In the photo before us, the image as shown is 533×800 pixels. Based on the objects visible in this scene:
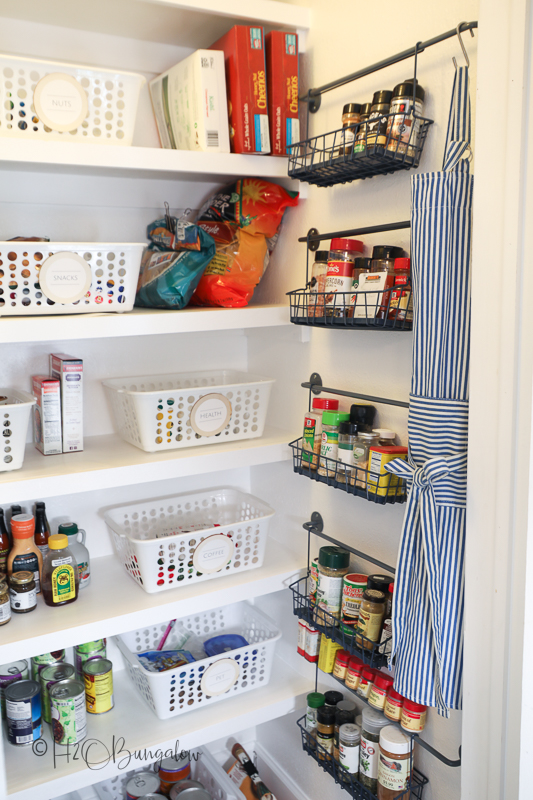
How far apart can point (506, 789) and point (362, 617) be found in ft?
1.26

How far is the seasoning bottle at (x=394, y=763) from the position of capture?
4.10ft

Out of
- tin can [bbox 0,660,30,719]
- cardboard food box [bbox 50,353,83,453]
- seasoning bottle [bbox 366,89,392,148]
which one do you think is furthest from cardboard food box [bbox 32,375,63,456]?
seasoning bottle [bbox 366,89,392,148]

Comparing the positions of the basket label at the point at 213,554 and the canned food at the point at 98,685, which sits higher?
the basket label at the point at 213,554

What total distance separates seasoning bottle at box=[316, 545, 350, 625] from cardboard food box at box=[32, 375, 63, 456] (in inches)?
27.4

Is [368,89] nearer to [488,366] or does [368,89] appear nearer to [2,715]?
[488,366]

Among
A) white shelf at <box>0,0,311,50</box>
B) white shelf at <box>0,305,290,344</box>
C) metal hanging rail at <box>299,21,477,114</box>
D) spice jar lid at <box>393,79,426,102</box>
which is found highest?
white shelf at <box>0,0,311,50</box>

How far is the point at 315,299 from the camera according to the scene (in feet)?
4.56

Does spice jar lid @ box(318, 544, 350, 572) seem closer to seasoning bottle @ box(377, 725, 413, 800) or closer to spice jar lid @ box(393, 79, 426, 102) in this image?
seasoning bottle @ box(377, 725, 413, 800)

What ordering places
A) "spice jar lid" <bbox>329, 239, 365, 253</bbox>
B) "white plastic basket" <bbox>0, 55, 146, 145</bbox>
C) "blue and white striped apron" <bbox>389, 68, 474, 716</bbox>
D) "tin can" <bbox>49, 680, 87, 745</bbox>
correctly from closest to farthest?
"blue and white striped apron" <bbox>389, 68, 474, 716</bbox> < "white plastic basket" <bbox>0, 55, 146, 145</bbox> < "spice jar lid" <bbox>329, 239, 365, 253</bbox> < "tin can" <bbox>49, 680, 87, 745</bbox>

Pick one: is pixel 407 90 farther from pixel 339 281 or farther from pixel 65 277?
pixel 65 277

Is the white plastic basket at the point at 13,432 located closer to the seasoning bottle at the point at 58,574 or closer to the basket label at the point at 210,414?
the seasoning bottle at the point at 58,574

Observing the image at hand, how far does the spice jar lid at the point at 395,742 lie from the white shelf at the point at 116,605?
1.48 feet

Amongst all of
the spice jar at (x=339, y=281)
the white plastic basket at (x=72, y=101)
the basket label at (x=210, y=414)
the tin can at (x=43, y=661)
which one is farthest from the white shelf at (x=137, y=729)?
the white plastic basket at (x=72, y=101)

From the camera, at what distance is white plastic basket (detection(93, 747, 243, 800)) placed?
64.8 inches
